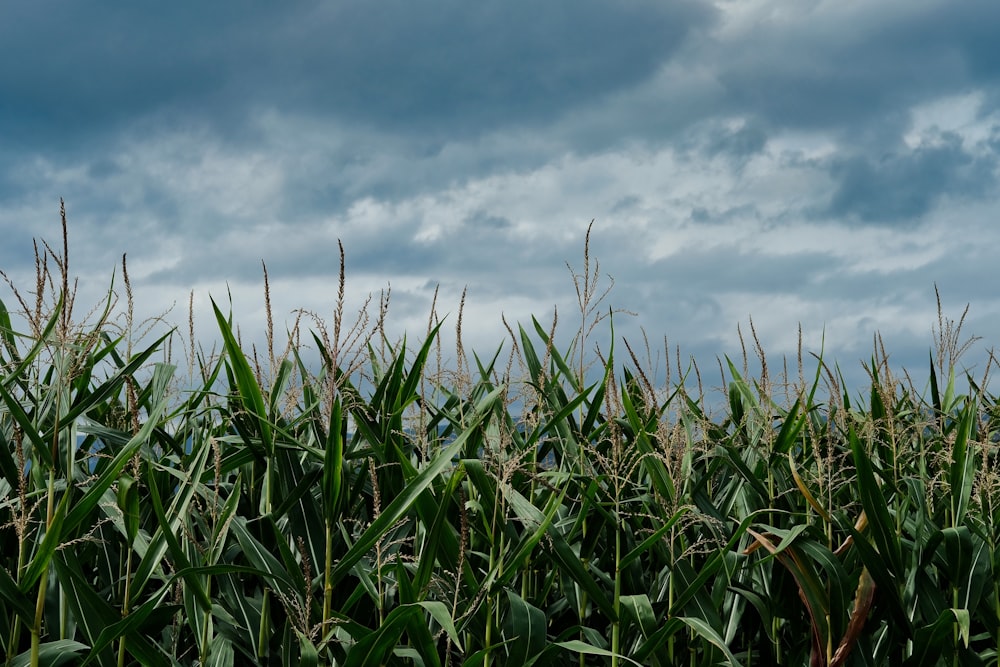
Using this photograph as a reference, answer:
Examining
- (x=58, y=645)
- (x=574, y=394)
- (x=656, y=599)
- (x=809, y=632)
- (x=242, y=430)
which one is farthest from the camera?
(x=574, y=394)

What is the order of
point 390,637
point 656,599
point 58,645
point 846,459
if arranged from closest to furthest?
point 390,637
point 58,645
point 656,599
point 846,459

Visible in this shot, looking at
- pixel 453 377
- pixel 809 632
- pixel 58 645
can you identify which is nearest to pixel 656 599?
pixel 809 632

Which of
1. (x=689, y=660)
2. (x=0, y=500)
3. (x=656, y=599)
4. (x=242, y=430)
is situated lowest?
(x=689, y=660)

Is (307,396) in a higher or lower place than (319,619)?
higher

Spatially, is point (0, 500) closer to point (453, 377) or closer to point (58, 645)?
point (58, 645)

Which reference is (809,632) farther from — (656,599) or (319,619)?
(319,619)

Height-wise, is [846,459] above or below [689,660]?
above

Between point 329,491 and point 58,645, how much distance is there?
3.04 feet

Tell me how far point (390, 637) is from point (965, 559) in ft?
6.93

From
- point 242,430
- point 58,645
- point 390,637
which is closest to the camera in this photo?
point 390,637

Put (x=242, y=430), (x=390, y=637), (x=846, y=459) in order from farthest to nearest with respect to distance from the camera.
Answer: (x=846, y=459) → (x=242, y=430) → (x=390, y=637)

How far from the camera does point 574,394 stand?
3.39m

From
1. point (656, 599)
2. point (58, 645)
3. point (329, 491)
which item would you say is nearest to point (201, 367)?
point (58, 645)

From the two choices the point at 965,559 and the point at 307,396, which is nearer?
the point at 965,559
